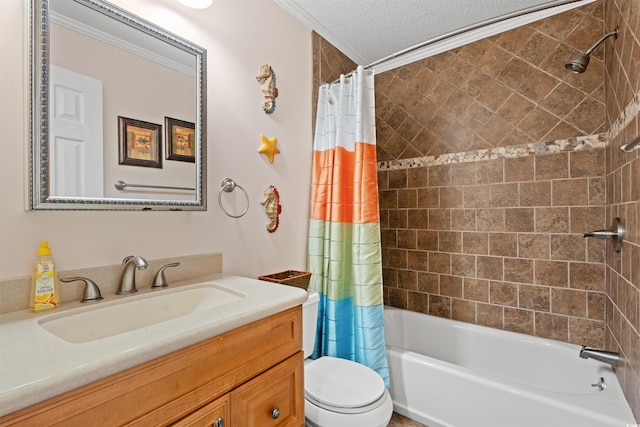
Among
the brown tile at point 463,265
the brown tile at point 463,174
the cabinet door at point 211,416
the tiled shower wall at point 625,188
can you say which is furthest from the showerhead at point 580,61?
the cabinet door at point 211,416

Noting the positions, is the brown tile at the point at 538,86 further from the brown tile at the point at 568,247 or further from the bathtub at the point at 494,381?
the bathtub at the point at 494,381

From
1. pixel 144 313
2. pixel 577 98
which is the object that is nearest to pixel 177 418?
pixel 144 313

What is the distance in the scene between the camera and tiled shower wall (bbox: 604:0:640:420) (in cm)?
120

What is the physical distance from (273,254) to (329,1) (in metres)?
1.57

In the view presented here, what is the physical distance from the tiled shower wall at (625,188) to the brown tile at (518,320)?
376 millimetres

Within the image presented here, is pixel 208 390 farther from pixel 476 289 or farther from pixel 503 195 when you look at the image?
pixel 503 195

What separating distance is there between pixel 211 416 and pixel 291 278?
880 millimetres

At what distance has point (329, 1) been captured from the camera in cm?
186

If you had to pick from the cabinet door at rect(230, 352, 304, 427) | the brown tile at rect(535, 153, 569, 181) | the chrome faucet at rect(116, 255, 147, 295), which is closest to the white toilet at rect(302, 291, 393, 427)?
the cabinet door at rect(230, 352, 304, 427)

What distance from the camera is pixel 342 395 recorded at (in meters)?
1.35

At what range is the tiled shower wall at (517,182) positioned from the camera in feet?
5.43

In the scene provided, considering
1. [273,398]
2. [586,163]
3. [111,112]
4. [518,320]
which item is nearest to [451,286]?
[518,320]

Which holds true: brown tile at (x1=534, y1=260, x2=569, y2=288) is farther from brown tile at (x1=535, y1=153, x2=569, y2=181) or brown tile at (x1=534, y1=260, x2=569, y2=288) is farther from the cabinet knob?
the cabinet knob

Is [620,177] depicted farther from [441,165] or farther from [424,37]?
[424,37]
